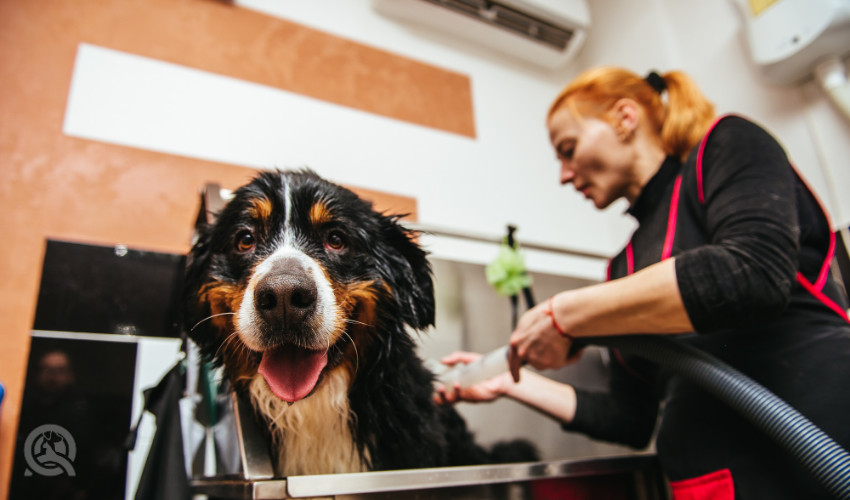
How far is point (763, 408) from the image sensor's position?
93 cm

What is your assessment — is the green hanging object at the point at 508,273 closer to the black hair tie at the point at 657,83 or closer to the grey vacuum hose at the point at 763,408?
the black hair tie at the point at 657,83

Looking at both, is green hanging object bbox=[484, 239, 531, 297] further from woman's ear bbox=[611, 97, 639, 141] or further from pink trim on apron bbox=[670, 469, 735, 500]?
pink trim on apron bbox=[670, 469, 735, 500]

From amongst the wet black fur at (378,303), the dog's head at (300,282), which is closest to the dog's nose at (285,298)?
the dog's head at (300,282)

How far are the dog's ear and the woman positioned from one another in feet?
0.74

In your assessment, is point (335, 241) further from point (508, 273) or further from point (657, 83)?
point (657, 83)

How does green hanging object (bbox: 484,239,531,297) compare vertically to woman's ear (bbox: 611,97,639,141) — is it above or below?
below

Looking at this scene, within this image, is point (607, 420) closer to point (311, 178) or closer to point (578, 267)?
point (311, 178)

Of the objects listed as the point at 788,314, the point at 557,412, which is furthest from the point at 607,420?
the point at 788,314

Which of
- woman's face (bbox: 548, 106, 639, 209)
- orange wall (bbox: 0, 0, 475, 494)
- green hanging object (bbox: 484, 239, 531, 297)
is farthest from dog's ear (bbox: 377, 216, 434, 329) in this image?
orange wall (bbox: 0, 0, 475, 494)

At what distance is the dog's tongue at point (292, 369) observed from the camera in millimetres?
948

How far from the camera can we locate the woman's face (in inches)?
58.0

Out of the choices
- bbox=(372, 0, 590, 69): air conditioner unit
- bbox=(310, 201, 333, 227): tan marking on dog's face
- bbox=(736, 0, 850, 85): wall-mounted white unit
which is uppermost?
bbox=(372, 0, 590, 69): air conditioner unit

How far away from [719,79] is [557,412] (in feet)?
5.93

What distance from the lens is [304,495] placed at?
2.84 ft
